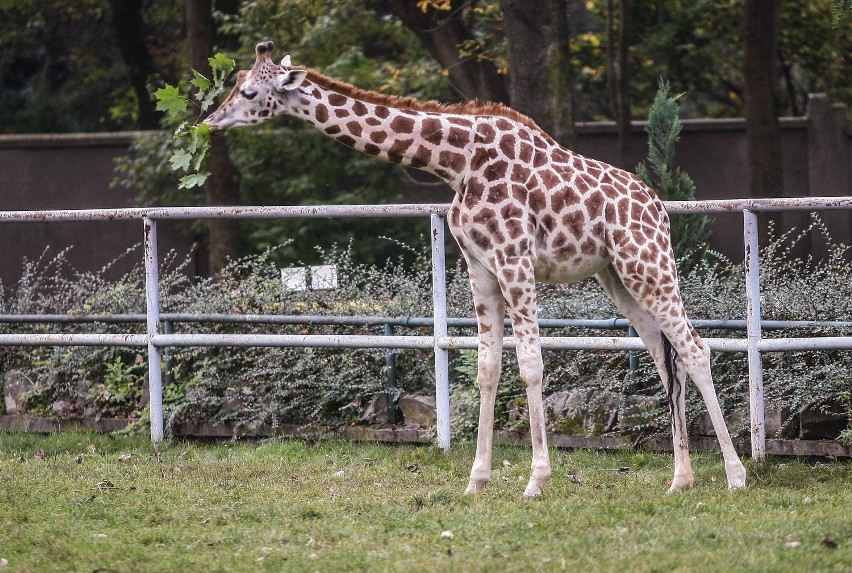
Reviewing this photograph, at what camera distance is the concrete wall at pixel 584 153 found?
1420 cm

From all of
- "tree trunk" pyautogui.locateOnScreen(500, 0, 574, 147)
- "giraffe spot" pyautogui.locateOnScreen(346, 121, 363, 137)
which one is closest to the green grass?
"giraffe spot" pyautogui.locateOnScreen(346, 121, 363, 137)

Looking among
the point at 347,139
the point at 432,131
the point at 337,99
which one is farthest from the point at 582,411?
the point at 337,99

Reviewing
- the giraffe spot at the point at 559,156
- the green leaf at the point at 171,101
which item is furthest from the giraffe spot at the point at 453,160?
the green leaf at the point at 171,101

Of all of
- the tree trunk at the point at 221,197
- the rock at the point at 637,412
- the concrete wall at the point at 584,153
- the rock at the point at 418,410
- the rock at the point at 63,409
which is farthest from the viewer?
the concrete wall at the point at 584,153

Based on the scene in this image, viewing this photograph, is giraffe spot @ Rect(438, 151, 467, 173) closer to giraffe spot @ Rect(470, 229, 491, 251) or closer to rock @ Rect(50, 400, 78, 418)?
giraffe spot @ Rect(470, 229, 491, 251)

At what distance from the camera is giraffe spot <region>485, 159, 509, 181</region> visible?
627 cm

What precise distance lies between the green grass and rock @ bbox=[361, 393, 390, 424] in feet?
1.17

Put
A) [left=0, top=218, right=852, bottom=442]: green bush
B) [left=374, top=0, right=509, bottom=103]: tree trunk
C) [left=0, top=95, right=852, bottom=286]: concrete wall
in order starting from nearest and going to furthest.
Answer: [left=0, top=218, right=852, bottom=442]: green bush, [left=0, top=95, right=852, bottom=286]: concrete wall, [left=374, top=0, right=509, bottom=103]: tree trunk

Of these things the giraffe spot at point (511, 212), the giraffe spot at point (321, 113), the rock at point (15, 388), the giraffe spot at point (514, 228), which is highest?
the giraffe spot at point (321, 113)

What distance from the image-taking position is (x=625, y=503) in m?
5.87

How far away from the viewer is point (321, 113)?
6379 mm

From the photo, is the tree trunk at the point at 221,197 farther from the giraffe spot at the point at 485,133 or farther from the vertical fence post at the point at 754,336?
the vertical fence post at the point at 754,336

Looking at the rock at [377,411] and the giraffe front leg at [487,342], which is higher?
the giraffe front leg at [487,342]

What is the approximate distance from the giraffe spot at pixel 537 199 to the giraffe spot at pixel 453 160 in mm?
391
